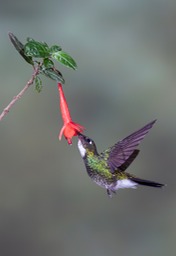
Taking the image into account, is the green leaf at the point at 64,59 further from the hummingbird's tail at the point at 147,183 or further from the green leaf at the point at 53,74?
the hummingbird's tail at the point at 147,183

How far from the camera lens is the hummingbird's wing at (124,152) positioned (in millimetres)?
524

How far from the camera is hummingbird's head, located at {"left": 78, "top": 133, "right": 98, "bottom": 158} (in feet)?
1.71

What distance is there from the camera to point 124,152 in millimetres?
554

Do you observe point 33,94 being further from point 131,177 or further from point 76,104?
point 131,177

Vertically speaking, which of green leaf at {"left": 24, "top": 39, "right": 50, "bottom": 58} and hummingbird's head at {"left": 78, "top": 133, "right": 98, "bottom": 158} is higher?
green leaf at {"left": 24, "top": 39, "right": 50, "bottom": 58}

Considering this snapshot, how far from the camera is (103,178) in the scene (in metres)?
0.59

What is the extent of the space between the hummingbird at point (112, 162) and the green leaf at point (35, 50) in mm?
99

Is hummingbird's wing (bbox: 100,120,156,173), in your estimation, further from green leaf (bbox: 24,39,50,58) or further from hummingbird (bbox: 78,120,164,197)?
green leaf (bbox: 24,39,50,58)

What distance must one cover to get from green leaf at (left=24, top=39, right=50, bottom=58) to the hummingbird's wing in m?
0.13

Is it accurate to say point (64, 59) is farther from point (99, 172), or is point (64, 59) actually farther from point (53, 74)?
point (99, 172)

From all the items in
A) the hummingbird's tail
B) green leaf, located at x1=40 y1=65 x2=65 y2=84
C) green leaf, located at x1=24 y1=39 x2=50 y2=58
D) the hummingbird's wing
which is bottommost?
the hummingbird's tail

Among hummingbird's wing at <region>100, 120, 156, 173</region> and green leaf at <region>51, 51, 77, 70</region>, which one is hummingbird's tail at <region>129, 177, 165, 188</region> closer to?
hummingbird's wing at <region>100, 120, 156, 173</region>

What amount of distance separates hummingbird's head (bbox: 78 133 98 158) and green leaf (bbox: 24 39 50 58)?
0.32 feet

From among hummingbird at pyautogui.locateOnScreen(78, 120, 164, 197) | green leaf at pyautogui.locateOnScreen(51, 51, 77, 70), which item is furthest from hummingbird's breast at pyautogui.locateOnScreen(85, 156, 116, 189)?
green leaf at pyautogui.locateOnScreen(51, 51, 77, 70)
